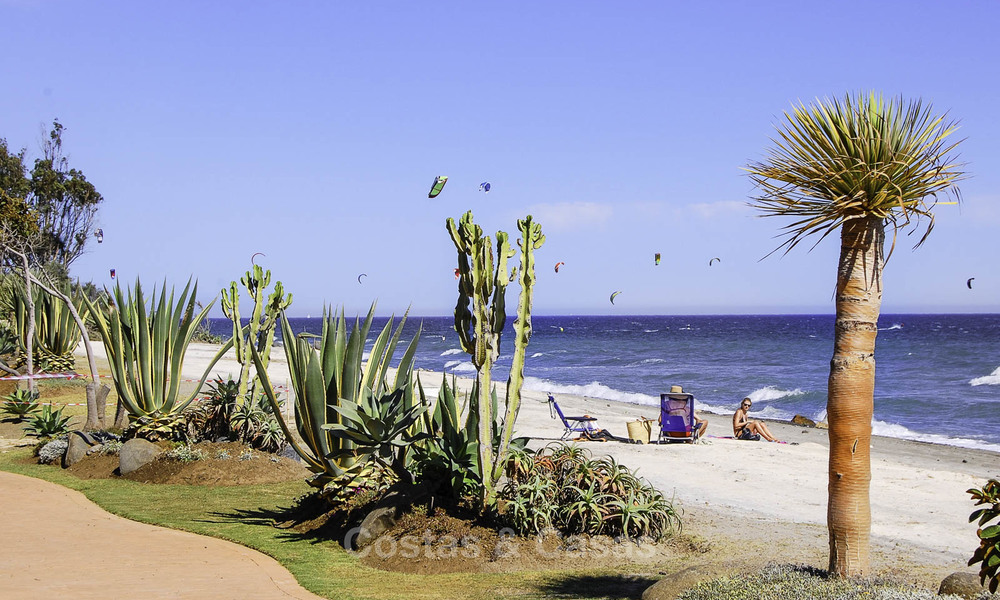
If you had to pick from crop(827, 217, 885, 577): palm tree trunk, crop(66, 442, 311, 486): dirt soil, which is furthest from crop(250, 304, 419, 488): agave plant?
crop(827, 217, 885, 577): palm tree trunk

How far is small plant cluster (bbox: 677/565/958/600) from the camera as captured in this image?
15.5 feet

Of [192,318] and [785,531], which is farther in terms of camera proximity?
[192,318]

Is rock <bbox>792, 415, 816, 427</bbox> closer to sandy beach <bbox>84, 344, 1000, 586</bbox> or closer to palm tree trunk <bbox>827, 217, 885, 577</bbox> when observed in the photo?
sandy beach <bbox>84, 344, 1000, 586</bbox>

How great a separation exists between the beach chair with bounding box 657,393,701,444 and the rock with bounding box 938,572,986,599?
10172mm

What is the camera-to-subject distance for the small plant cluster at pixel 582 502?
23.1 feet

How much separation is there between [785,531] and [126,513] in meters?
6.75

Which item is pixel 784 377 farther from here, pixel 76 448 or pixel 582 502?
pixel 582 502

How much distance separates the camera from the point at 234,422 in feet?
37.6

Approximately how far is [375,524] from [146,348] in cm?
568

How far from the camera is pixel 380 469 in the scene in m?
8.18

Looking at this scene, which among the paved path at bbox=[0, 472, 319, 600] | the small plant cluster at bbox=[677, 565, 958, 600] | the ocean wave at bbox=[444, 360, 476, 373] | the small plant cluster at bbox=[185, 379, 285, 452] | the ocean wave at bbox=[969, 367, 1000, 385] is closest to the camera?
the small plant cluster at bbox=[677, 565, 958, 600]

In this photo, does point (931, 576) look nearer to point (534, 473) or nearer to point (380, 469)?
point (534, 473)

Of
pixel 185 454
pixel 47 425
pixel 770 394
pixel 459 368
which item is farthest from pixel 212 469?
pixel 459 368

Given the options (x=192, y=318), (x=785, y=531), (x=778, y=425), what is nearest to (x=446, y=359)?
(x=778, y=425)
